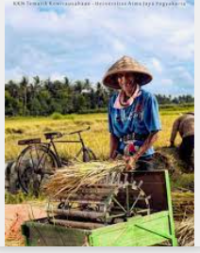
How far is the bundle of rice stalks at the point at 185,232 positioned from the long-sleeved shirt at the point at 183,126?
58cm

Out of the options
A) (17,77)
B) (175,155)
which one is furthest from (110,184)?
(17,77)

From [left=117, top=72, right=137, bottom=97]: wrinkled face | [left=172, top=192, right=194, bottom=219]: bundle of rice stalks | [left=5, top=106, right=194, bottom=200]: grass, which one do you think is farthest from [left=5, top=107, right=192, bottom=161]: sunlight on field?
[left=172, top=192, right=194, bottom=219]: bundle of rice stalks

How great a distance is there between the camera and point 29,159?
180 inches

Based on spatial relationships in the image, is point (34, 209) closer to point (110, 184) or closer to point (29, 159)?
point (29, 159)

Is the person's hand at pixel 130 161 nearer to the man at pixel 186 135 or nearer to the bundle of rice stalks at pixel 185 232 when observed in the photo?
the man at pixel 186 135

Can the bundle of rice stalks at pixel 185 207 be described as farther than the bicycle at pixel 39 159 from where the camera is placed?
No

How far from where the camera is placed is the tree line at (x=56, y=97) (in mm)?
4473

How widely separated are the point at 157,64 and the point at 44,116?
89 centimetres

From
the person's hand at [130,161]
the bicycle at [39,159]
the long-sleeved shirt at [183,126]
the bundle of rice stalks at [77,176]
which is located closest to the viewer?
the bundle of rice stalks at [77,176]

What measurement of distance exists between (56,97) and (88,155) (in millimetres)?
478

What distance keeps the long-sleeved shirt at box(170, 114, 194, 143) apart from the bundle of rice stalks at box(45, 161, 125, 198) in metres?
0.46

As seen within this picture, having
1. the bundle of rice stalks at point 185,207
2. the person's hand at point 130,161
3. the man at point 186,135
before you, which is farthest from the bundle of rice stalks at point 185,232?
the person's hand at point 130,161

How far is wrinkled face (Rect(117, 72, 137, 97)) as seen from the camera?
14.7ft

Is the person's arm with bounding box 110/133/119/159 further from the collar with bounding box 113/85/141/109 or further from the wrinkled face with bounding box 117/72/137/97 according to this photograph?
the wrinkled face with bounding box 117/72/137/97
